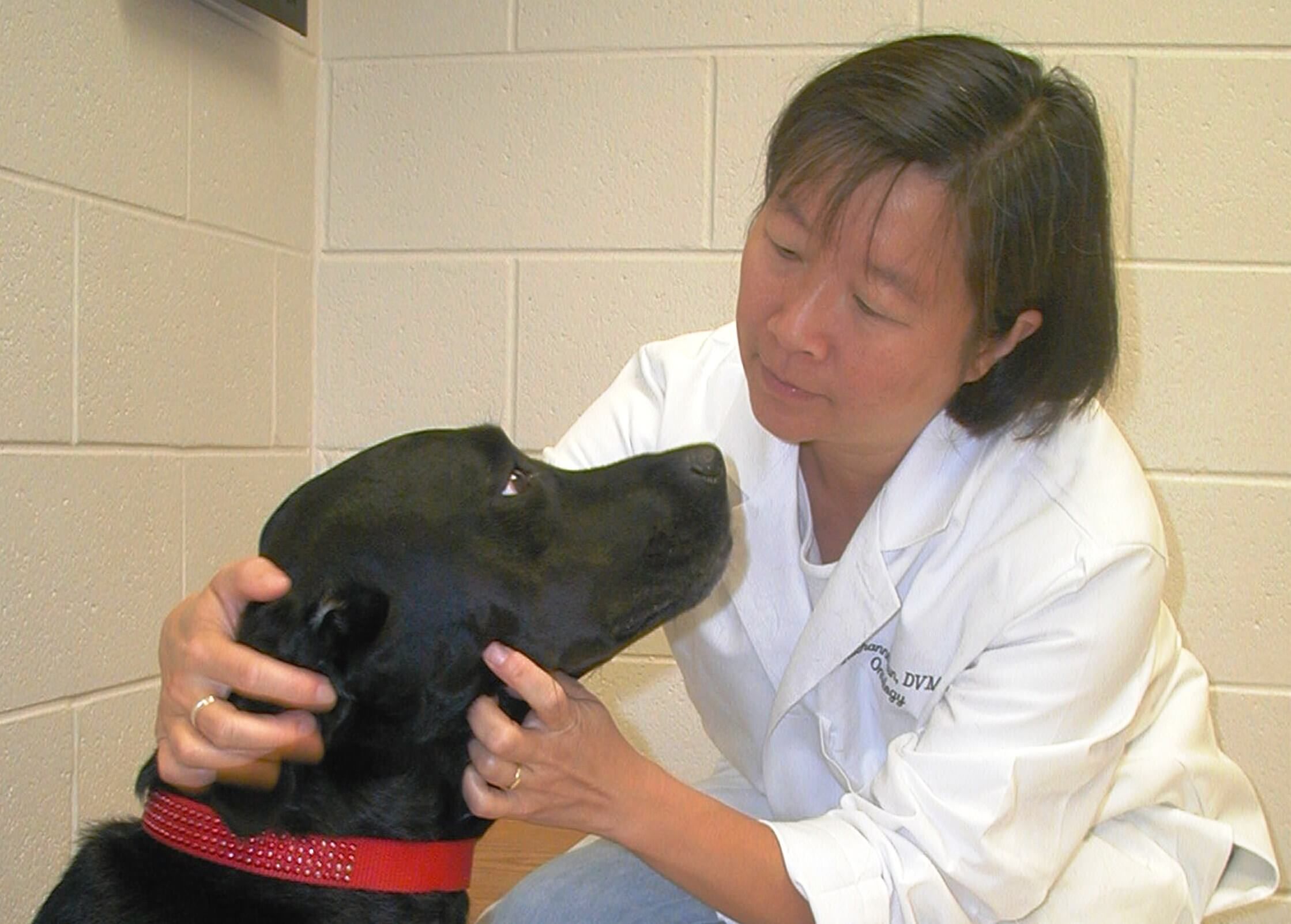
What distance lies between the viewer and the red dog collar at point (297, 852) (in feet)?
3.46

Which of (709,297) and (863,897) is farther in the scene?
(709,297)

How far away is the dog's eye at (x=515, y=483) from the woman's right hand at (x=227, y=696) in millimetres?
249

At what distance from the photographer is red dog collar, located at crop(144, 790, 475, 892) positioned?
1.06 metres

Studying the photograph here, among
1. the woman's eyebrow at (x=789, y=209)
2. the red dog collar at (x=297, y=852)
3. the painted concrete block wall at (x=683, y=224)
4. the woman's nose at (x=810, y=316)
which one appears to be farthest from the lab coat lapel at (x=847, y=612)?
the painted concrete block wall at (x=683, y=224)

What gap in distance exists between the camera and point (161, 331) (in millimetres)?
1962

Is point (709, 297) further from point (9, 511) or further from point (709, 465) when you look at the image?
point (9, 511)

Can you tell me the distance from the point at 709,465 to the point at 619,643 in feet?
0.72

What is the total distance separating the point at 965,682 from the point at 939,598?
0.33 feet

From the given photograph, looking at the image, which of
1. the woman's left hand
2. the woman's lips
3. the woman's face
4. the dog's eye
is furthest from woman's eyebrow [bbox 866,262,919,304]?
the woman's left hand

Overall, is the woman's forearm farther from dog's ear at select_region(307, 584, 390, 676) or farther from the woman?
dog's ear at select_region(307, 584, 390, 676)

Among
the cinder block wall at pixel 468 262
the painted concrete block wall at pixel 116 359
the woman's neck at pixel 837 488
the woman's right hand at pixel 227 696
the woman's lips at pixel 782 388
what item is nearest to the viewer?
the woman's right hand at pixel 227 696

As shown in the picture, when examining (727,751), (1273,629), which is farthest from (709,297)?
(1273,629)

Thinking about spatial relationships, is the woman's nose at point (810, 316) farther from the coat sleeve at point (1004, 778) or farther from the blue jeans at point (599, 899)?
the blue jeans at point (599, 899)

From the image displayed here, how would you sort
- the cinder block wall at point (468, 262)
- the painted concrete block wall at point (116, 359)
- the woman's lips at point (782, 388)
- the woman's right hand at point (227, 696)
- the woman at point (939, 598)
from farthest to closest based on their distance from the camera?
1. the cinder block wall at point (468, 262)
2. the painted concrete block wall at point (116, 359)
3. the woman's lips at point (782, 388)
4. the woman at point (939, 598)
5. the woman's right hand at point (227, 696)
